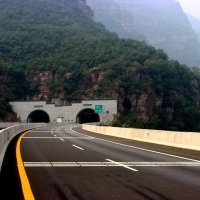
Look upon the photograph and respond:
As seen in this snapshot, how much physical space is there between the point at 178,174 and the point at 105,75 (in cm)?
10707

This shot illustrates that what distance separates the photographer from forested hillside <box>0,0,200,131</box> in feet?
369

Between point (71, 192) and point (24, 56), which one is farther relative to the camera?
point (24, 56)

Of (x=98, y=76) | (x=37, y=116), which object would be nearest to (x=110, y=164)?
(x=37, y=116)

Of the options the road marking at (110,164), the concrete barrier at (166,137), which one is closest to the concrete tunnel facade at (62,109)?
the concrete barrier at (166,137)

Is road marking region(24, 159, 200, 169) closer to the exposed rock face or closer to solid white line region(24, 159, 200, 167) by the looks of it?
solid white line region(24, 159, 200, 167)

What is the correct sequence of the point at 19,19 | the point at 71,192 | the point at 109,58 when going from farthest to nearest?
the point at 19,19
the point at 109,58
the point at 71,192

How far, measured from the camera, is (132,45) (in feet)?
522

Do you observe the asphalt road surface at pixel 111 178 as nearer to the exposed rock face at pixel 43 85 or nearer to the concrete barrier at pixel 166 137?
the concrete barrier at pixel 166 137

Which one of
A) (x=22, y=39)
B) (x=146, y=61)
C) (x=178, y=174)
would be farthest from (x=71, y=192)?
(x=22, y=39)

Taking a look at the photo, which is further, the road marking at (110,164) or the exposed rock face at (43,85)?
the exposed rock face at (43,85)

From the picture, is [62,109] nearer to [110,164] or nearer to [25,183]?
[110,164]

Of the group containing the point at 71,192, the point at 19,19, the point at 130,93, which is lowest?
the point at 71,192

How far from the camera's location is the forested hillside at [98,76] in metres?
112

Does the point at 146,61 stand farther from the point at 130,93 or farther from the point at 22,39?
the point at 22,39
